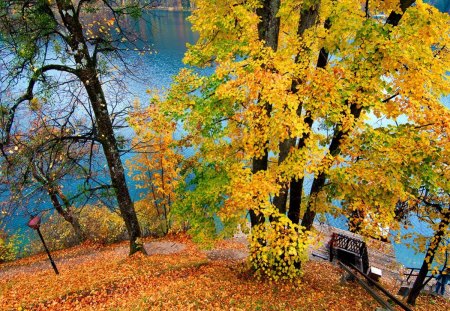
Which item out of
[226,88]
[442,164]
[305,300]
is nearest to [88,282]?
[305,300]

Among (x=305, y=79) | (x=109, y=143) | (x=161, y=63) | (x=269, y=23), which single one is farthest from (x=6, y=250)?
(x=161, y=63)

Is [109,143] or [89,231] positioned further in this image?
[89,231]

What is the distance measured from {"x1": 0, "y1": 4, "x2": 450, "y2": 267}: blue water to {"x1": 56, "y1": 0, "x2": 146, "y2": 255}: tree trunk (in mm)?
1441

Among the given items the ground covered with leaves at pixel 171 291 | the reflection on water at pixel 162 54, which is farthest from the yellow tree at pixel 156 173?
the reflection on water at pixel 162 54

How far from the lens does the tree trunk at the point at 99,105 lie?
9.91 meters

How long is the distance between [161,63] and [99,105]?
44.3 m

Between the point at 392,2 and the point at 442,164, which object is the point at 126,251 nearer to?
the point at 442,164

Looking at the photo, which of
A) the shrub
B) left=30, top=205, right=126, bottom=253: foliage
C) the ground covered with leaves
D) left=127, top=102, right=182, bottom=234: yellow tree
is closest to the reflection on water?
left=127, top=102, right=182, bottom=234: yellow tree

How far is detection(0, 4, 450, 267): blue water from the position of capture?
17931 mm

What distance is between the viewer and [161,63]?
2084 inches

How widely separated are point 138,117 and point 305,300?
757cm

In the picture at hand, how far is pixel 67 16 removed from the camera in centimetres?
984

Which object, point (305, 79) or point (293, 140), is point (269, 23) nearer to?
point (305, 79)

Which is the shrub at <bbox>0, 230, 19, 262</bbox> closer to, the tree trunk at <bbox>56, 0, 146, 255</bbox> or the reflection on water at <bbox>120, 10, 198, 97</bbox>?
the tree trunk at <bbox>56, 0, 146, 255</bbox>
